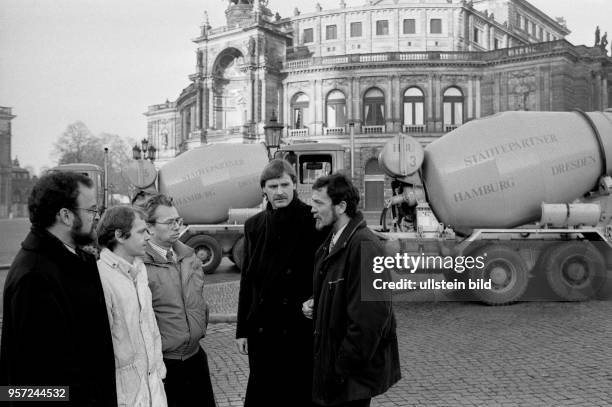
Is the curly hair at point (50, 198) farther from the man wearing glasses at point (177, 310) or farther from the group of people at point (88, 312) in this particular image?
the man wearing glasses at point (177, 310)

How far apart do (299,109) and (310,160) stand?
42920mm

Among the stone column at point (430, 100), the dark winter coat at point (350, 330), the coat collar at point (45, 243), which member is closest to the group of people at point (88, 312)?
the coat collar at point (45, 243)

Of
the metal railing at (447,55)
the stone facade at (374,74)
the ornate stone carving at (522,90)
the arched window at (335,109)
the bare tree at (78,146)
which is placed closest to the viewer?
the metal railing at (447,55)

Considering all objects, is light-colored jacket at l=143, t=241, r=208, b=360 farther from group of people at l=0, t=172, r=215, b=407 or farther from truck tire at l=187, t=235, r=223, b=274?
truck tire at l=187, t=235, r=223, b=274

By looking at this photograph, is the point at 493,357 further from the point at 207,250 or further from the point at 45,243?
the point at 207,250

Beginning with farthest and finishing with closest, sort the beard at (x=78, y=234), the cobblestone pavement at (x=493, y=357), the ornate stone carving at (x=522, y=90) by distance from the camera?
the ornate stone carving at (x=522, y=90), the cobblestone pavement at (x=493, y=357), the beard at (x=78, y=234)

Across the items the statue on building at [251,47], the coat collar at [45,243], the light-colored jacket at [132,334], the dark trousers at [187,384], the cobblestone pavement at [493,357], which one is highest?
the statue on building at [251,47]

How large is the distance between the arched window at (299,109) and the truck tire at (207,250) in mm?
41201

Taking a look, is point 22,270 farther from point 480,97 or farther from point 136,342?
point 480,97

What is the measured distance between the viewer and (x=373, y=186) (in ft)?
171

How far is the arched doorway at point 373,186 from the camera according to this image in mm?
51781

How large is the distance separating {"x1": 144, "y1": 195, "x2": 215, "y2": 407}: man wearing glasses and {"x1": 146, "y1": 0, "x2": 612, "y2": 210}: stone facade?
1847 inches

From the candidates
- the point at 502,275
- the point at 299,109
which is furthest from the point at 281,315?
the point at 299,109

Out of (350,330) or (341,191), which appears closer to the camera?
(350,330)
